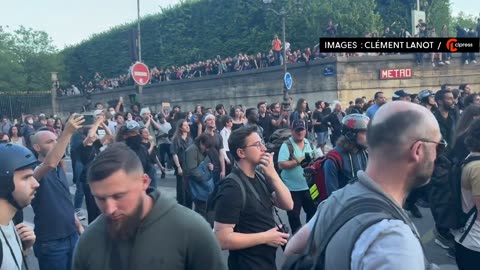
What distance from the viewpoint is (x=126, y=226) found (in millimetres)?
2342

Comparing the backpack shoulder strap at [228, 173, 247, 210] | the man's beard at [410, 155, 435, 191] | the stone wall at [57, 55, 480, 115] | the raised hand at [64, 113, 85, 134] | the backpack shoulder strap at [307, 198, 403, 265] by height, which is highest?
the stone wall at [57, 55, 480, 115]

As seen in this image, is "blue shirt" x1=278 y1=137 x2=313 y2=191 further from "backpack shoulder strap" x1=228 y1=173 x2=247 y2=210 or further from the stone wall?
the stone wall

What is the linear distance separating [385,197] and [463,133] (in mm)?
3584

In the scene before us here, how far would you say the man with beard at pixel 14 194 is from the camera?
9.50ft

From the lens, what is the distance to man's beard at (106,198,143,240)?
2.34 m

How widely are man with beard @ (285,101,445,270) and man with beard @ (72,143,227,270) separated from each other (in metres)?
0.56

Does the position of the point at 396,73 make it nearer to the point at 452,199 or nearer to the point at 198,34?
the point at 452,199

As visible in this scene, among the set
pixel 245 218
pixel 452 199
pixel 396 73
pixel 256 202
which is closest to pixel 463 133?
pixel 452 199

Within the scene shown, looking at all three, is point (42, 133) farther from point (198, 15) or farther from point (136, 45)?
point (198, 15)

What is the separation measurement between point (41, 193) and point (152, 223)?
8.05 ft

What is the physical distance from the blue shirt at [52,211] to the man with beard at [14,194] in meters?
1.22

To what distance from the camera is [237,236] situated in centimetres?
351

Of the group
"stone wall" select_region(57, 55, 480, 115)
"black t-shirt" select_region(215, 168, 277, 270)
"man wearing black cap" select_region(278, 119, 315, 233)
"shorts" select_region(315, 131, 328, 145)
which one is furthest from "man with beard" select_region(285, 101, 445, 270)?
"stone wall" select_region(57, 55, 480, 115)

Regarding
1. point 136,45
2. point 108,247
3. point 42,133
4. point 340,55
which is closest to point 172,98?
point 340,55
